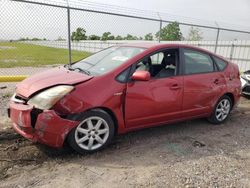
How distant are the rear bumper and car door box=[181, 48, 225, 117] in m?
2.21

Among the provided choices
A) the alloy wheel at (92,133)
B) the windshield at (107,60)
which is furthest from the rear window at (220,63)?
the alloy wheel at (92,133)

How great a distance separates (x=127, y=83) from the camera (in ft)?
13.0

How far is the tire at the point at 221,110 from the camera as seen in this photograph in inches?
214

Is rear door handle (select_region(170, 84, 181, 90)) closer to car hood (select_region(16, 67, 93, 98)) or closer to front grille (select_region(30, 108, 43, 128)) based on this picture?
car hood (select_region(16, 67, 93, 98))

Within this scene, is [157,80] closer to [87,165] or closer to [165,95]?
[165,95]

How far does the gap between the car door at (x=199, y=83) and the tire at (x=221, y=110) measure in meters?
0.24

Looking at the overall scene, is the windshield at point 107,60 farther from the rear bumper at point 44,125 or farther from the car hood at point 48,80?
the rear bumper at point 44,125

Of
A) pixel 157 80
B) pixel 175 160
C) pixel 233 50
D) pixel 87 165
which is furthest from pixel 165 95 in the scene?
pixel 233 50

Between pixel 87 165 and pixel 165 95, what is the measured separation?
1.72m

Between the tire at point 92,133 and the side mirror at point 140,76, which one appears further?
the side mirror at point 140,76

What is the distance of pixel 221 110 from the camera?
218 inches

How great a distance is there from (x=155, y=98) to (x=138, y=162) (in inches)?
43.1

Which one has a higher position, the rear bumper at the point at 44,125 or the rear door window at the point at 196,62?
the rear door window at the point at 196,62

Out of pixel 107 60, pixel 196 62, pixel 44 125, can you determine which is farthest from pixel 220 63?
pixel 44 125
